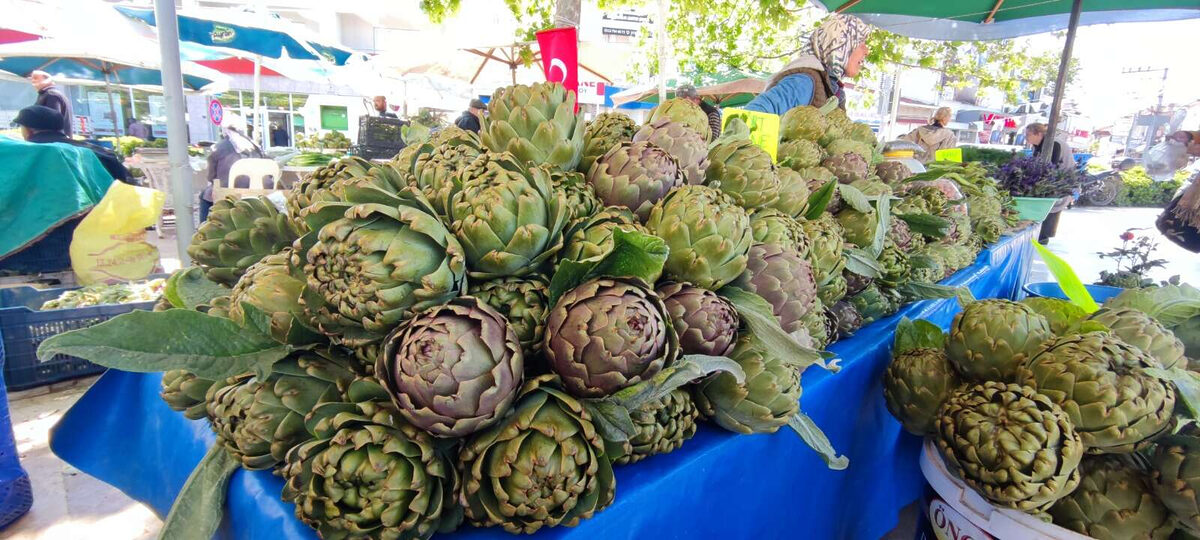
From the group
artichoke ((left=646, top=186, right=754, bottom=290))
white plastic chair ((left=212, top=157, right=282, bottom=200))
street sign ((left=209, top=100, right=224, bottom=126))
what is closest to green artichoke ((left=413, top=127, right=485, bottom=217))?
artichoke ((left=646, top=186, right=754, bottom=290))

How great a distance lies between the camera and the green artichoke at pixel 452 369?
2.53ft

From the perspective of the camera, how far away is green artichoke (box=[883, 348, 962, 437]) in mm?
1477

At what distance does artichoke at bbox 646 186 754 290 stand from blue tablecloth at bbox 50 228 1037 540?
13.3 inches

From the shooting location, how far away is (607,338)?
840 millimetres

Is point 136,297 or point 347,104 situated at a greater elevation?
point 347,104

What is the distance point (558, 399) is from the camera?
2.81 feet

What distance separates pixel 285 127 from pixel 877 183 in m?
22.5

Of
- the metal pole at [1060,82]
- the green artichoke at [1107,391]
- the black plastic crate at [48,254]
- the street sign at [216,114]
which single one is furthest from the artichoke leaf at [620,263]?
the street sign at [216,114]

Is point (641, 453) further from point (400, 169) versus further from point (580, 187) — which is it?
point (400, 169)

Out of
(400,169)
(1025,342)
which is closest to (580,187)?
(400,169)

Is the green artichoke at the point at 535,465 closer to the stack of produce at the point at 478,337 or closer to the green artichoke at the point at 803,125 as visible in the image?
the stack of produce at the point at 478,337

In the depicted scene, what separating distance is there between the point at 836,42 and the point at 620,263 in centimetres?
279

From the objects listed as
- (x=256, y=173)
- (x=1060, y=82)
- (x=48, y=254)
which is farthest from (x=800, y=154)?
(x=256, y=173)

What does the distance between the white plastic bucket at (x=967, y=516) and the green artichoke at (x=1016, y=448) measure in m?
0.05
